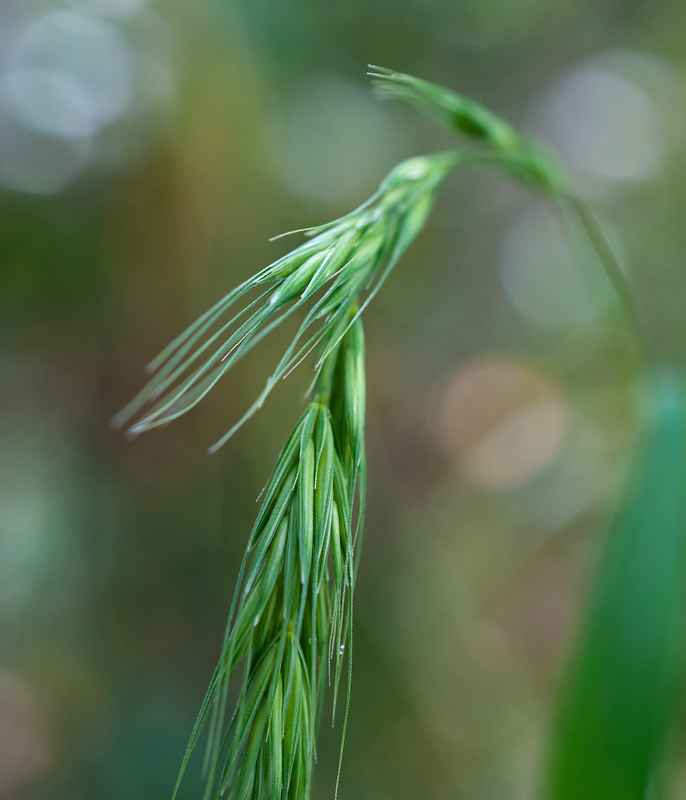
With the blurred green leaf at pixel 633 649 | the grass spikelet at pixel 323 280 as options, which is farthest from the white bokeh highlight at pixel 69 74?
the blurred green leaf at pixel 633 649

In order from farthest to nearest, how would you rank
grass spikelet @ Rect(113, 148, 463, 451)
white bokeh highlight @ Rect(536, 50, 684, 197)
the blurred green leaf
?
1. white bokeh highlight @ Rect(536, 50, 684, 197)
2. the blurred green leaf
3. grass spikelet @ Rect(113, 148, 463, 451)

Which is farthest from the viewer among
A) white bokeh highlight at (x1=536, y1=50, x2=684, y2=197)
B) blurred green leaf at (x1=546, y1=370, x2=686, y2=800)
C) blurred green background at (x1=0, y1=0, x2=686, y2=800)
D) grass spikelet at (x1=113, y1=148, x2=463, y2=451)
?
white bokeh highlight at (x1=536, y1=50, x2=684, y2=197)

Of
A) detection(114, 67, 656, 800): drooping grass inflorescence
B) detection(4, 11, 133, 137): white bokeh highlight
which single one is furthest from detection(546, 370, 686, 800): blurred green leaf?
detection(4, 11, 133, 137): white bokeh highlight

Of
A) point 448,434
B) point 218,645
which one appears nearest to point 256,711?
point 218,645

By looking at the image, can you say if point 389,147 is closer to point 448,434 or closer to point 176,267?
point 176,267

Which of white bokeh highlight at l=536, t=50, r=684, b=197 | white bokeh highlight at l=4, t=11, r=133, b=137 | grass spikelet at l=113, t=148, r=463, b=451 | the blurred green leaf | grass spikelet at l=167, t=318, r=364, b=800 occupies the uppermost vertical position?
white bokeh highlight at l=4, t=11, r=133, b=137

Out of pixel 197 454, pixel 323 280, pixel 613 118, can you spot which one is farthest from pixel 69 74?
pixel 613 118

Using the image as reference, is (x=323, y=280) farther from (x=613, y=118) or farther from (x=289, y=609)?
(x=613, y=118)

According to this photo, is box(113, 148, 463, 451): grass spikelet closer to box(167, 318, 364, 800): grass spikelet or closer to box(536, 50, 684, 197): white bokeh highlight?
box(167, 318, 364, 800): grass spikelet

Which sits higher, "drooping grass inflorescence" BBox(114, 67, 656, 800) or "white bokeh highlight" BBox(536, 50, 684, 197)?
"white bokeh highlight" BBox(536, 50, 684, 197)
